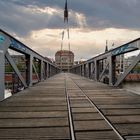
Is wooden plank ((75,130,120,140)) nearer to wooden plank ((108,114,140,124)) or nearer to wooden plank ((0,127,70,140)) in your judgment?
wooden plank ((0,127,70,140))

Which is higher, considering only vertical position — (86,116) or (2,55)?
(2,55)

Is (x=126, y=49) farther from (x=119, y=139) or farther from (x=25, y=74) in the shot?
(x=119, y=139)

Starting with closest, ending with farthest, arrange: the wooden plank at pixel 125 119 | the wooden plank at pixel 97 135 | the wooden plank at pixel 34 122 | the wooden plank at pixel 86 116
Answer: the wooden plank at pixel 97 135 < the wooden plank at pixel 34 122 < the wooden plank at pixel 125 119 < the wooden plank at pixel 86 116

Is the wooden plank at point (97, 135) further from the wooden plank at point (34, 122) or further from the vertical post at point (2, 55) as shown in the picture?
the vertical post at point (2, 55)

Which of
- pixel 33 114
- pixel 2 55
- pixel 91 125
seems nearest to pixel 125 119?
pixel 91 125

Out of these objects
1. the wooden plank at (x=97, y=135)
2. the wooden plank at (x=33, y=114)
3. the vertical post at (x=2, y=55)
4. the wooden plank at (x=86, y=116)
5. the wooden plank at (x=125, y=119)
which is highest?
the vertical post at (x=2, y=55)

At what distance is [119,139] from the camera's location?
5320 mm

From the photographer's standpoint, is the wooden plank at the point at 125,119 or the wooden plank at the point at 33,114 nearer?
the wooden plank at the point at 125,119

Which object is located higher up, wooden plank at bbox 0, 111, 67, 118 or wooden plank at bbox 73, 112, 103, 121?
wooden plank at bbox 0, 111, 67, 118

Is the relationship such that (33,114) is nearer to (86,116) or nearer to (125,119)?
(86,116)

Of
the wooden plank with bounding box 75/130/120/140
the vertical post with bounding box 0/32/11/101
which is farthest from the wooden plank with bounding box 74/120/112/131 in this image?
the vertical post with bounding box 0/32/11/101

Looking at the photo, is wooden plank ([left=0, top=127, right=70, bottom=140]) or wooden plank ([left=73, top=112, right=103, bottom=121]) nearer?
wooden plank ([left=0, top=127, right=70, bottom=140])

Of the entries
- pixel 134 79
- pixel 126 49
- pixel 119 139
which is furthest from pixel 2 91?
pixel 134 79

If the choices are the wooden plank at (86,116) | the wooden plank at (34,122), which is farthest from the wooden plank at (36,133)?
the wooden plank at (86,116)
